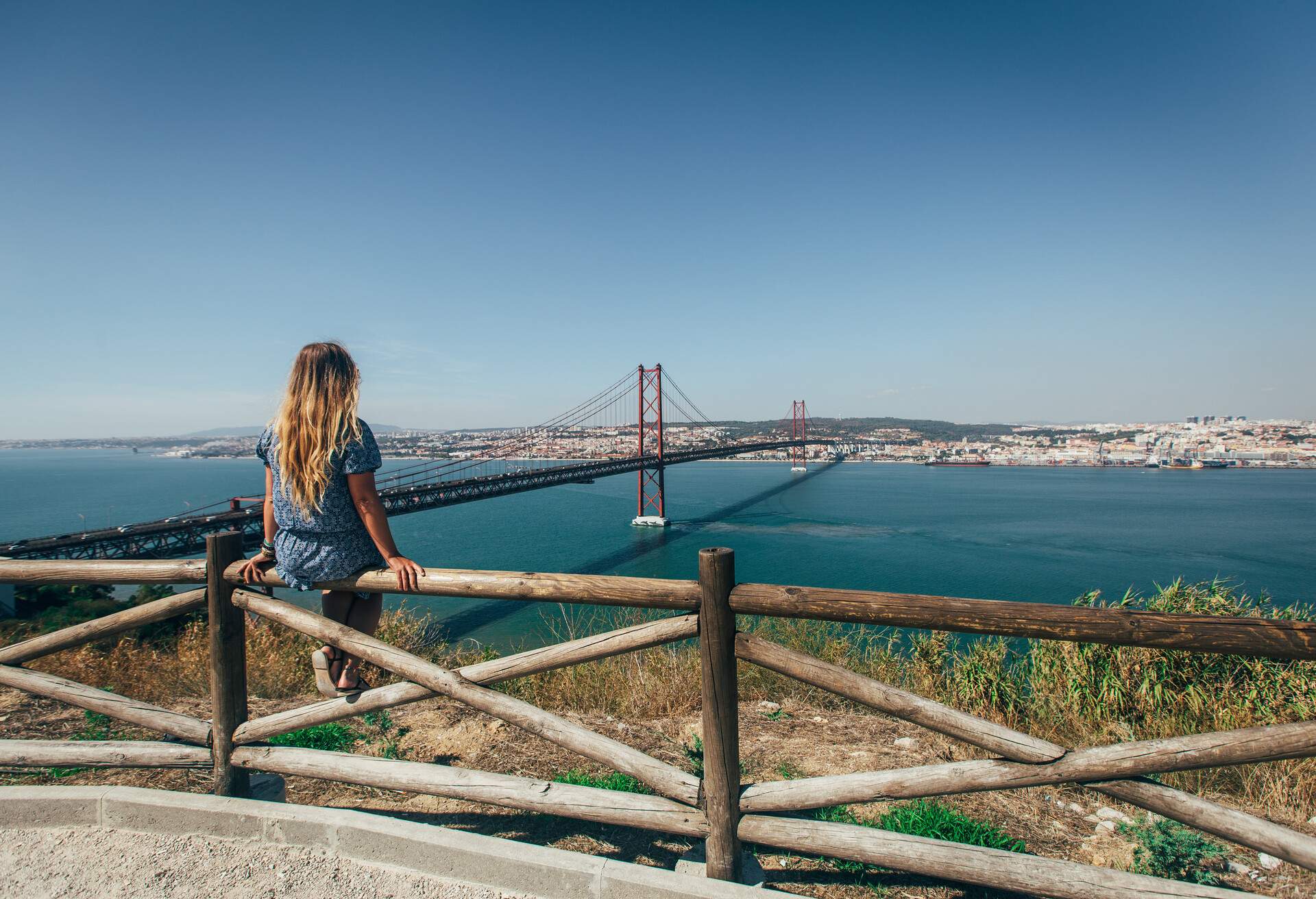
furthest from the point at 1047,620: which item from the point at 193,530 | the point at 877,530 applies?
the point at 877,530

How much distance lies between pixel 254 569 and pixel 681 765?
182cm

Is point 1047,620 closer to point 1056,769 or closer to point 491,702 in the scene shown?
point 1056,769

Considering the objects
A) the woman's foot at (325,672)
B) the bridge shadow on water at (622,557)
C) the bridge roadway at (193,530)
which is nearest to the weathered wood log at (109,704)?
the woman's foot at (325,672)

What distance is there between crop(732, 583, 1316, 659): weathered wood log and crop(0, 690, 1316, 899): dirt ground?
0.85 metres

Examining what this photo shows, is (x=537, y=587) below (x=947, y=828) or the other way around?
the other way around

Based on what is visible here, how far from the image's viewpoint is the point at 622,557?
2320 centimetres

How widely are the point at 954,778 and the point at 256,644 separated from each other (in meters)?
5.23

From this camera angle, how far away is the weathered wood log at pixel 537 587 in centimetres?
165

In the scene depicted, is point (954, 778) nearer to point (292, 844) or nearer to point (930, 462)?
point (292, 844)

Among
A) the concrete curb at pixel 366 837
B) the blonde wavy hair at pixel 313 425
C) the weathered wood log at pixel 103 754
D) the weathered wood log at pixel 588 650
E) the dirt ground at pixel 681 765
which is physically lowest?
the dirt ground at pixel 681 765

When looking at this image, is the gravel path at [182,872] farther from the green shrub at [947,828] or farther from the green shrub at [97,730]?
the green shrub at [947,828]

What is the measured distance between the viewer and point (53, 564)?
218 centimetres

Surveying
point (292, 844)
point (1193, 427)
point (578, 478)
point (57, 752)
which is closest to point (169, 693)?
point (57, 752)

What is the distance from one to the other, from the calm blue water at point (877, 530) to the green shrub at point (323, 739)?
11.2 m
